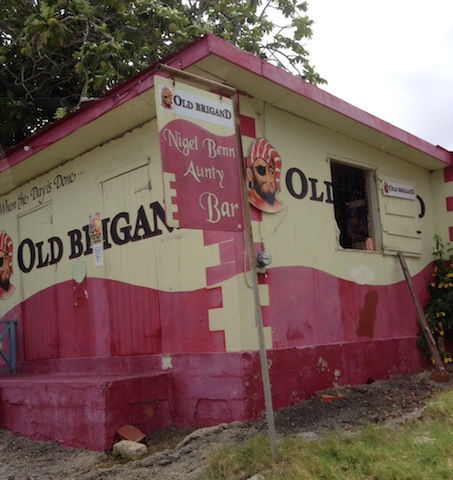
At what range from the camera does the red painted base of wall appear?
5.34 metres

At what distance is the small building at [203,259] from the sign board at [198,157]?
0.02 m

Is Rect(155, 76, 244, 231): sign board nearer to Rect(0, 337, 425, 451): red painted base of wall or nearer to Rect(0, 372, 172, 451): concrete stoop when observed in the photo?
Rect(0, 337, 425, 451): red painted base of wall

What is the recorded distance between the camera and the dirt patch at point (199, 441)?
4645mm

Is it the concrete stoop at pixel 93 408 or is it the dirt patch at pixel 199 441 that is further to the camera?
the concrete stoop at pixel 93 408

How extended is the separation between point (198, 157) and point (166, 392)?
272 cm

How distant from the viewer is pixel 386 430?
4.46m

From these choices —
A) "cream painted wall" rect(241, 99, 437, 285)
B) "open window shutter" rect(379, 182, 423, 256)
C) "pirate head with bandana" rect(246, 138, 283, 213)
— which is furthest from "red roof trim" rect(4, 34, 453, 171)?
"open window shutter" rect(379, 182, 423, 256)

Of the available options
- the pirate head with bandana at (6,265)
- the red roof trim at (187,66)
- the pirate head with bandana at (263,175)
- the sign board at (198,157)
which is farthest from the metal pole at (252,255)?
the pirate head with bandana at (6,265)

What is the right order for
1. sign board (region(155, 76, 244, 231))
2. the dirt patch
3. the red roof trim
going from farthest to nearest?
the red roof trim
the dirt patch
sign board (region(155, 76, 244, 231))

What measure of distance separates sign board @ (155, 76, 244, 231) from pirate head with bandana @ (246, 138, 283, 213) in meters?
1.52

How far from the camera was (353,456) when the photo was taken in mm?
3811

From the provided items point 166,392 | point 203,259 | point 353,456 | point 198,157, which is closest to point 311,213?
point 203,259

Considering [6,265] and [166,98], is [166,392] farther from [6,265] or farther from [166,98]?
[6,265]

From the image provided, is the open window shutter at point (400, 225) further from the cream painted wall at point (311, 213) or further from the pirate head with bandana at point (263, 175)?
the pirate head with bandana at point (263, 175)
